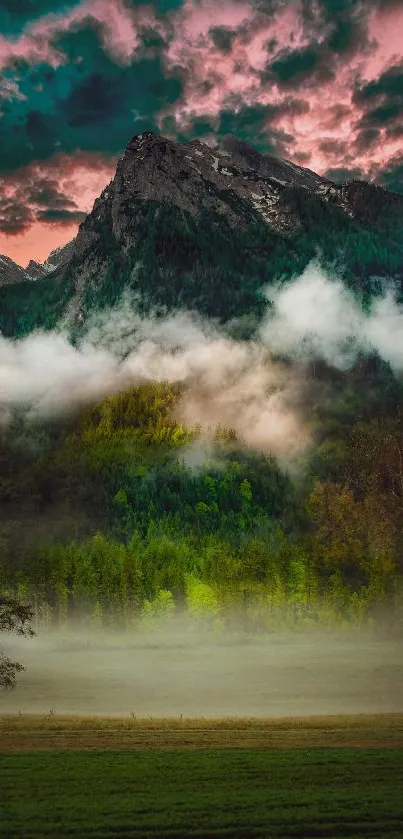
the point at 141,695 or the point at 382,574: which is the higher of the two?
the point at 382,574

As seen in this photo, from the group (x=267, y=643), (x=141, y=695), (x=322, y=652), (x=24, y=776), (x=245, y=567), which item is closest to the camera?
(x=24, y=776)

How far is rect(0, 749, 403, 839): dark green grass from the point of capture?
30.1m

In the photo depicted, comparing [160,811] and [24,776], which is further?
[24,776]

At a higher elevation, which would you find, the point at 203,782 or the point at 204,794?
the point at 203,782

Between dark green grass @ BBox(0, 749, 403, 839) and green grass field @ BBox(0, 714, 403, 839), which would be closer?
dark green grass @ BBox(0, 749, 403, 839)

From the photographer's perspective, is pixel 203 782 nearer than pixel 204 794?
No

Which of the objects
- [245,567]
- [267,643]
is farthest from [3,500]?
[245,567]

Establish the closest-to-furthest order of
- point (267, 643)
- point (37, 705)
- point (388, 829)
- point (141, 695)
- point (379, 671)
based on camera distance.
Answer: point (388, 829)
point (37, 705)
point (141, 695)
point (379, 671)
point (267, 643)

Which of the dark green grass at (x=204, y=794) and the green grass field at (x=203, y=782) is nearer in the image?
the dark green grass at (x=204, y=794)

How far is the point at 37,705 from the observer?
77.4 meters

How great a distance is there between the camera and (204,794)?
35.4 meters

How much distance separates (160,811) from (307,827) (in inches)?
275

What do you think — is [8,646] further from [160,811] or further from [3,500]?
[160,811]

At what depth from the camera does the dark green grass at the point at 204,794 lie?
1184 inches
